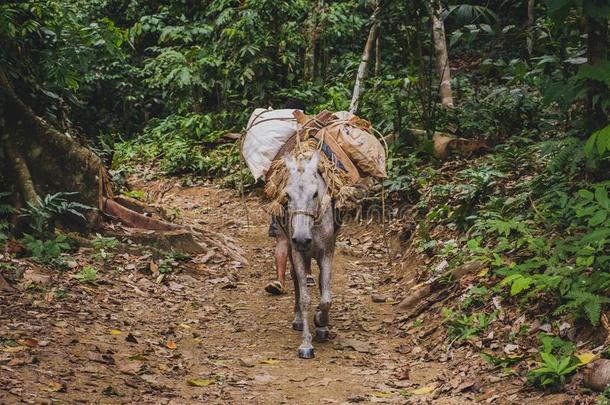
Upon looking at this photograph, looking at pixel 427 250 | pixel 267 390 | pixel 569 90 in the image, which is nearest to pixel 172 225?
pixel 427 250

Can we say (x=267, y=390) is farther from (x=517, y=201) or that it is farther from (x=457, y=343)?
(x=517, y=201)

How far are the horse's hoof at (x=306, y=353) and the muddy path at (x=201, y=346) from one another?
0.05m

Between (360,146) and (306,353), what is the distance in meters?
2.29

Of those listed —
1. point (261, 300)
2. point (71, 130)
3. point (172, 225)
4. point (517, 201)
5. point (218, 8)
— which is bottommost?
point (261, 300)

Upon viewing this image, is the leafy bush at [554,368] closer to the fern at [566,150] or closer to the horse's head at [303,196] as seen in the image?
the fern at [566,150]

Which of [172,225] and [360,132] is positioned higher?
[360,132]

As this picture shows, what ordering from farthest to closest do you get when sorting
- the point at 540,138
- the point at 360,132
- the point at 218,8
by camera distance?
1. the point at 218,8
2. the point at 540,138
3. the point at 360,132

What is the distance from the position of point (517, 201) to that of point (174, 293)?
13.4ft

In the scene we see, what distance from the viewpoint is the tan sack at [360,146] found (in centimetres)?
700

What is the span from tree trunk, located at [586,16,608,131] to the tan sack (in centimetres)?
215

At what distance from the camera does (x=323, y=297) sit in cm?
641

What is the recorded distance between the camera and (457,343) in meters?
5.69

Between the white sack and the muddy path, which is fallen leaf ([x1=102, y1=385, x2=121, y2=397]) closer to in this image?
the muddy path

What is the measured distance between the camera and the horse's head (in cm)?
589
